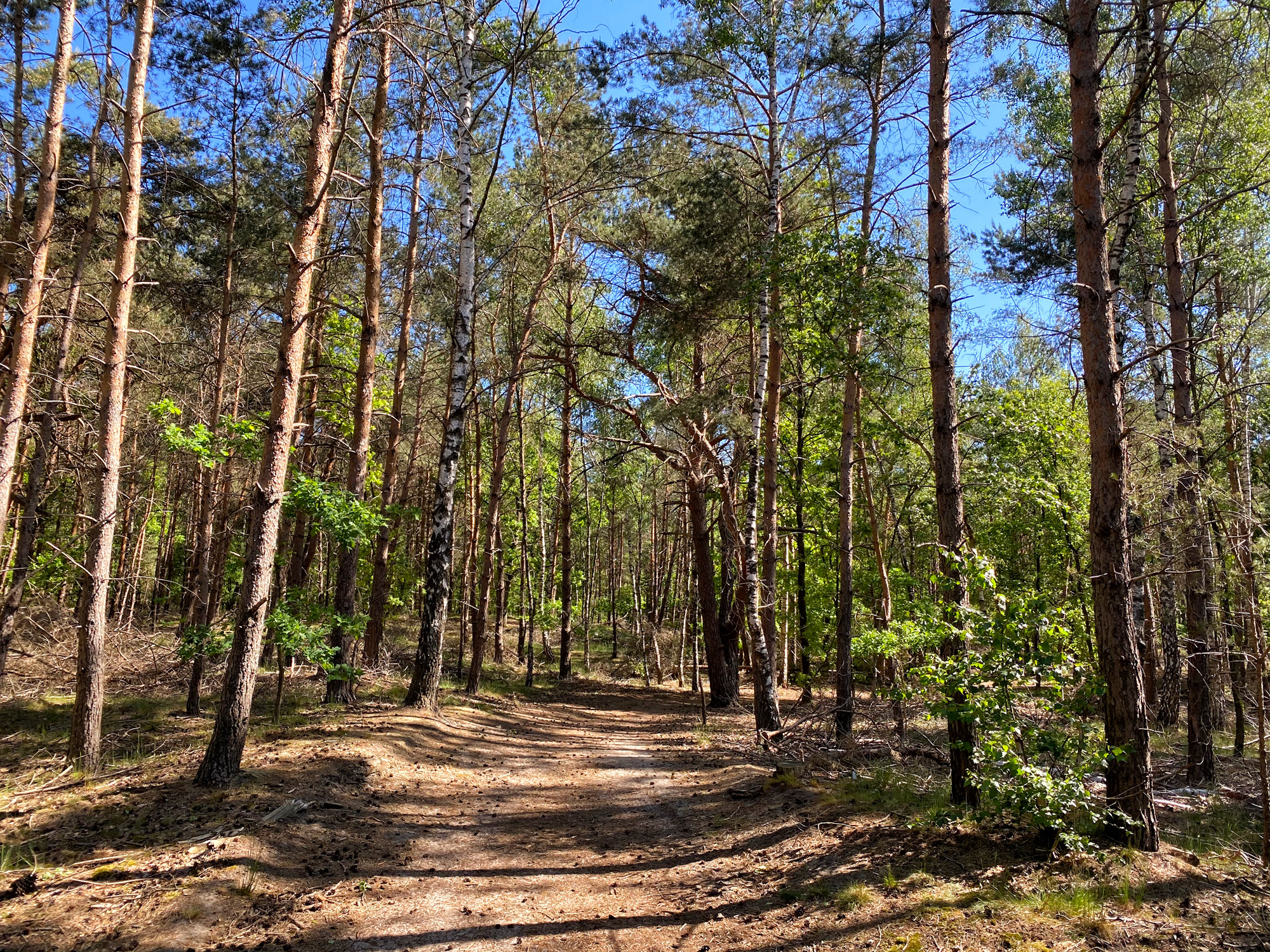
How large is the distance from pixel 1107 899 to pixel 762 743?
254 inches

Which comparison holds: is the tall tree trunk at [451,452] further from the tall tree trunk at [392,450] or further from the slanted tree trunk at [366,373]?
the slanted tree trunk at [366,373]

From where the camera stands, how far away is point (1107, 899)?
169 inches

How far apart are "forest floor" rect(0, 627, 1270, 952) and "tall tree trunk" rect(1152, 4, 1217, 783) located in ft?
7.15

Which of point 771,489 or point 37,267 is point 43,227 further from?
point 771,489

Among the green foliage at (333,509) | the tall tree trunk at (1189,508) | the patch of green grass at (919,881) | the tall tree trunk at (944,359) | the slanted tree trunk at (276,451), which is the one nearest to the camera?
the patch of green grass at (919,881)

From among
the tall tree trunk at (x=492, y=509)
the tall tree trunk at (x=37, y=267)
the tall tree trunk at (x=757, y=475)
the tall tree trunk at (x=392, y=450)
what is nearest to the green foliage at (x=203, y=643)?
the tall tree trunk at (x=37, y=267)

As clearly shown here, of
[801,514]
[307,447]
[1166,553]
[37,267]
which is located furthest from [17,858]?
[801,514]

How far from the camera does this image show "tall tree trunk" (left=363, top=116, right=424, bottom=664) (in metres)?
13.2

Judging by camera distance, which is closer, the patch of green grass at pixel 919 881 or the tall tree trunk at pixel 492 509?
the patch of green grass at pixel 919 881

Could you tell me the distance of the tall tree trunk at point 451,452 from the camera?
36.7ft

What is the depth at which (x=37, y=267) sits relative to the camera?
859 cm

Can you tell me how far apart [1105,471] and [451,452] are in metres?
9.13

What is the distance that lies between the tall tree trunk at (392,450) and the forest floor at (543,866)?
4349mm

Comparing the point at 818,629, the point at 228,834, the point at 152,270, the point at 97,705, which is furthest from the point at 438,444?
the point at 228,834
